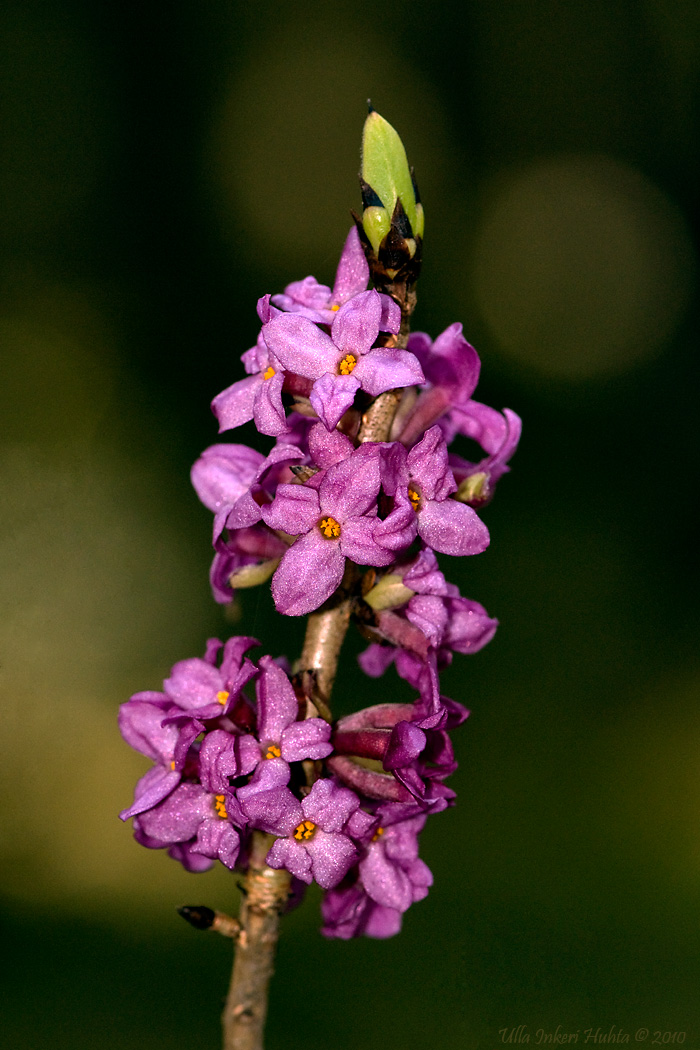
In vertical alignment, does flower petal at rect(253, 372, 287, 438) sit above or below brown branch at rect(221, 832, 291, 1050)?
above

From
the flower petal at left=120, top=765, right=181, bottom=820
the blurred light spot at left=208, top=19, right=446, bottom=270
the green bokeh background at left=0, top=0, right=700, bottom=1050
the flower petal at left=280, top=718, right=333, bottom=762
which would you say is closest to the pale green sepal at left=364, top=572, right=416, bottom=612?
the flower petal at left=280, top=718, right=333, bottom=762

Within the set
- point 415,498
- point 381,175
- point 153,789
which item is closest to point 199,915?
point 153,789

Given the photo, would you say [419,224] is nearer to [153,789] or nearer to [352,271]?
[352,271]

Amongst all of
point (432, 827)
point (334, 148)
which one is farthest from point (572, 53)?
point (432, 827)

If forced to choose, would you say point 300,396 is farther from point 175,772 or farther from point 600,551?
point 600,551

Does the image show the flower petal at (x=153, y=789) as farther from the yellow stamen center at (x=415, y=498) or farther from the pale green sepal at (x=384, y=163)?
the pale green sepal at (x=384, y=163)

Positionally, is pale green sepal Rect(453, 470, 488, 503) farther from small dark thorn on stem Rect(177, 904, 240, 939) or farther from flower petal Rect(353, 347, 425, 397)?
small dark thorn on stem Rect(177, 904, 240, 939)
